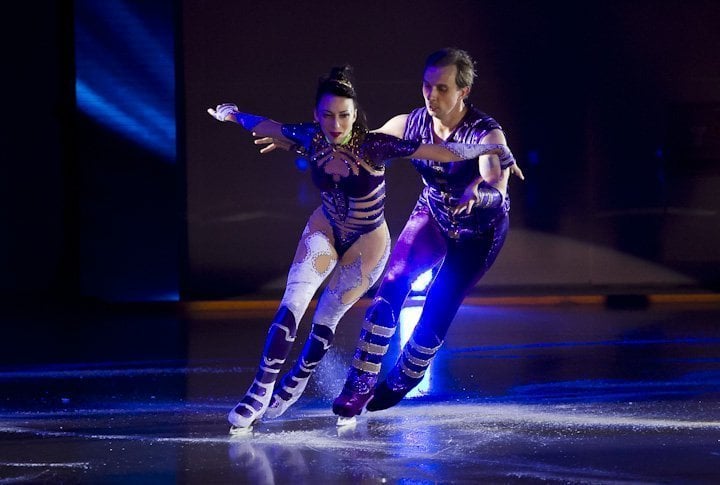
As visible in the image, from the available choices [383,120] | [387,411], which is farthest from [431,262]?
[383,120]

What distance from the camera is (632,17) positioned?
29.3 ft

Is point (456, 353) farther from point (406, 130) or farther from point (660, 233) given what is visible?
point (660, 233)

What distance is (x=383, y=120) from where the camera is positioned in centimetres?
877

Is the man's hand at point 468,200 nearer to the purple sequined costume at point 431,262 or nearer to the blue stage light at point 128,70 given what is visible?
the purple sequined costume at point 431,262

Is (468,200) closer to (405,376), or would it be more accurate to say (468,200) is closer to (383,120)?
(405,376)

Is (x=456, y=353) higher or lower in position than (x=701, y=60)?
lower

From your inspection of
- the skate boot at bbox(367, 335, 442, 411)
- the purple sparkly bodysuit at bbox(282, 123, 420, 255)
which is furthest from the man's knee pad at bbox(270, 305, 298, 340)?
the skate boot at bbox(367, 335, 442, 411)

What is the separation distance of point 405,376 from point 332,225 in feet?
2.46

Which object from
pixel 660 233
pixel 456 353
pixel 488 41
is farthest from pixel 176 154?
pixel 660 233

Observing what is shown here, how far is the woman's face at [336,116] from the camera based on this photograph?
453 centimetres

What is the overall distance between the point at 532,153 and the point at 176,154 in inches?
115

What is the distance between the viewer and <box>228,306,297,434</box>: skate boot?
4531 mm

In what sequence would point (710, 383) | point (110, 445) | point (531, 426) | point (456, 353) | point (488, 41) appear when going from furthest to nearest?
1. point (488, 41)
2. point (456, 353)
3. point (710, 383)
4. point (531, 426)
5. point (110, 445)

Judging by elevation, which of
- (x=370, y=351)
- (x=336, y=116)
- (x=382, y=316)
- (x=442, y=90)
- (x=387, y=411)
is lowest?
(x=387, y=411)
